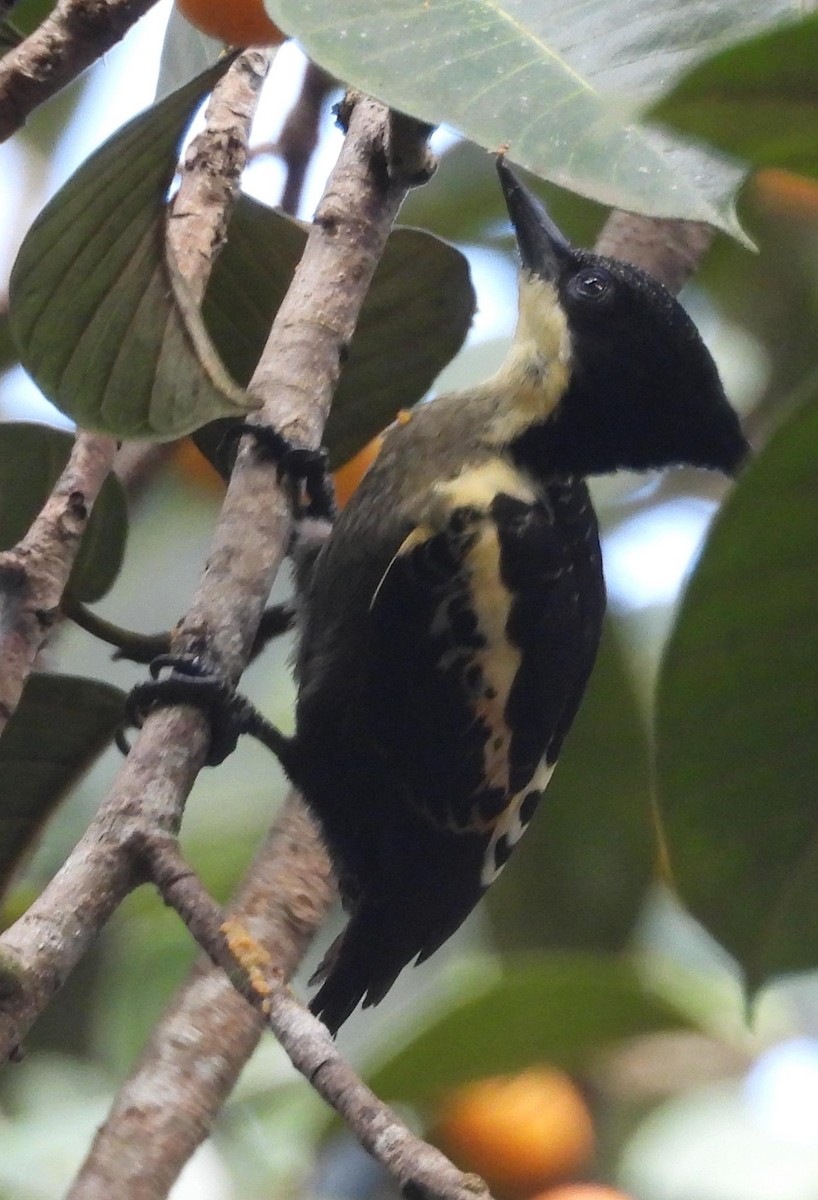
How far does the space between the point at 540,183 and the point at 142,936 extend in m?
1.12

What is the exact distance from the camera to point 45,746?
4.27ft

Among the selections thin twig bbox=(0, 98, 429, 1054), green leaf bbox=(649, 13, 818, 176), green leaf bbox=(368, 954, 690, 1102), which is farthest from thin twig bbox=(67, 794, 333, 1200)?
green leaf bbox=(649, 13, 818, 176)

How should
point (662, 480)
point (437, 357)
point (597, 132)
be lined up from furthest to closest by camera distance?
point (662, 480) → point (437, 357) → point (597, 132)

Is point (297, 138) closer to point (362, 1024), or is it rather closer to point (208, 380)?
point (208, 380)

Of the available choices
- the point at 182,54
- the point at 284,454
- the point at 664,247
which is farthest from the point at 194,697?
the point at 664,247

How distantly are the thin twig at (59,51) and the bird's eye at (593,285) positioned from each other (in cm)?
91

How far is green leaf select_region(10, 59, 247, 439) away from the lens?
3.35ft

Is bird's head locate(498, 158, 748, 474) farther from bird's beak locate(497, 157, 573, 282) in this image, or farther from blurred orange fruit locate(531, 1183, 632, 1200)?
blurred orange fruit locate(531, 1183, 632, 1200)

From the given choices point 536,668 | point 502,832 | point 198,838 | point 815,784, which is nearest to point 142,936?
point 198,838

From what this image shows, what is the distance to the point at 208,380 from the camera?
1.03m

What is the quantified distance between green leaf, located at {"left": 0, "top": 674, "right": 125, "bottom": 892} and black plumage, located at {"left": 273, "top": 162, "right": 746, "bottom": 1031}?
34 centimetres

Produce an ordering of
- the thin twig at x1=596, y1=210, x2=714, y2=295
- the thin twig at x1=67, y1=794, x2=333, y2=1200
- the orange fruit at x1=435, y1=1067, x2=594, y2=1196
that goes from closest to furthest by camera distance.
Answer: the thin twig at x1=67, y1=794, x2=333, y2=1200 < the orange fruit at x1=435, y1=1067, x2=594, y2=1196 < the thin twig at x1=596, y1=210, x2=714, y2=295

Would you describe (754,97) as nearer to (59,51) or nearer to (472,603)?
(59,51)

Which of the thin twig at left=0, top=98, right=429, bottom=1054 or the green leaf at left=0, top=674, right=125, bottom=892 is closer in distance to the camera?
the thin twig at left=0, top=98, right=429, bottom=1054
